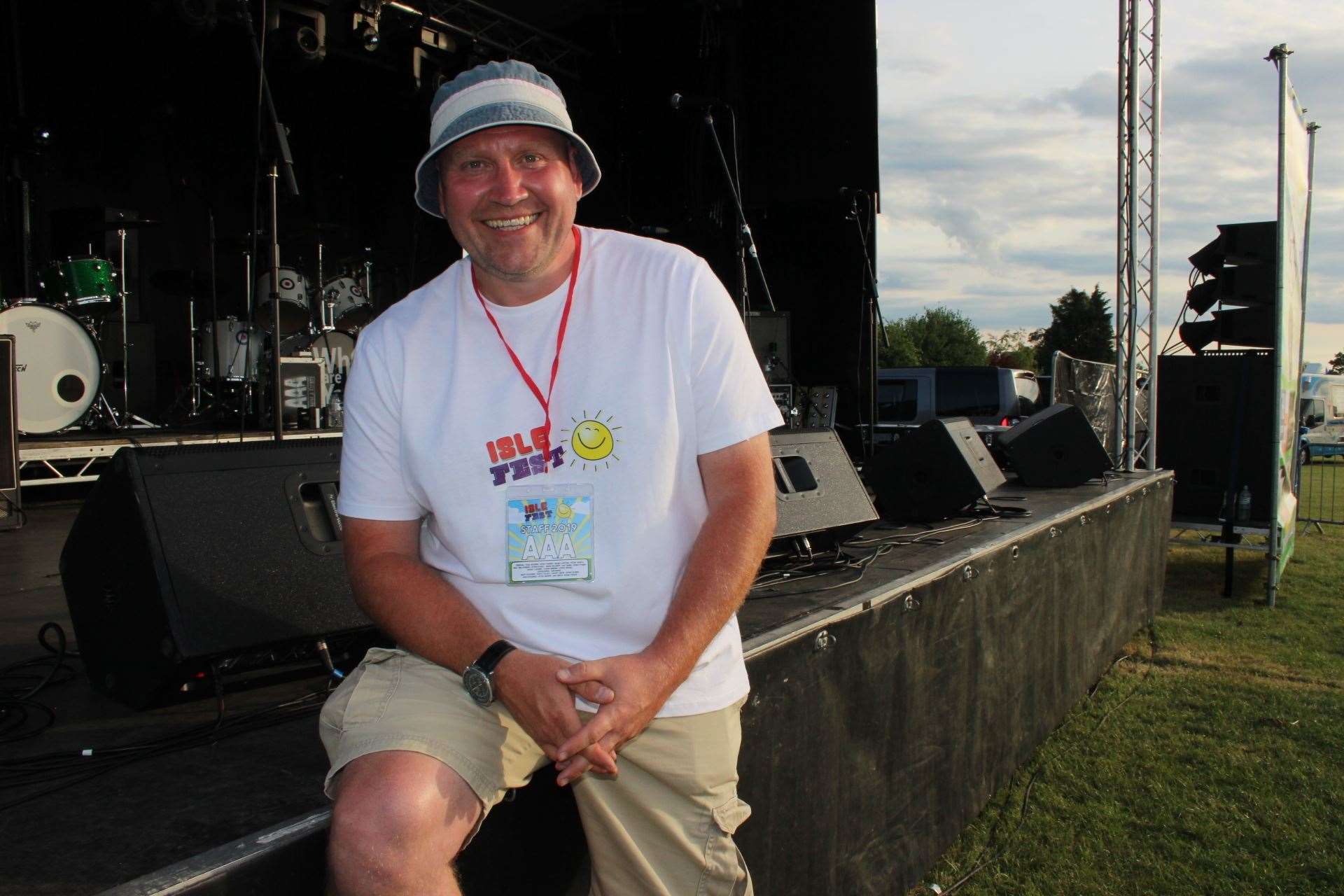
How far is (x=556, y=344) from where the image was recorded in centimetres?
150

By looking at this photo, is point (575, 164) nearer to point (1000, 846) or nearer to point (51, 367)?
point (1000, 846)

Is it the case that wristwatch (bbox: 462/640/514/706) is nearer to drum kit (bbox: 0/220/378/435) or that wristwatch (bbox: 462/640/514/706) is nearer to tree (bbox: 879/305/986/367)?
drum kit (bbox: 0/220/378/435)

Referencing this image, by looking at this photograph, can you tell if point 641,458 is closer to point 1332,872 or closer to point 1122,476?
point 1332,872

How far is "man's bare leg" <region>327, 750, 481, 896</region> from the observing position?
112 centimetres

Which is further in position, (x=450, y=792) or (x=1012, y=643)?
(x=1012, y=643)

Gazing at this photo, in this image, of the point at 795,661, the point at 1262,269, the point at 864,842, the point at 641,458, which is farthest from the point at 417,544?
the point at 1262,269

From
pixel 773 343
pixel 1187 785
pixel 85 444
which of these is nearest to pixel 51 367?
pixel 85 444

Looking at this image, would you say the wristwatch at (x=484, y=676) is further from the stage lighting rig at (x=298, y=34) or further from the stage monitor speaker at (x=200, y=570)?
Answer: the stage lighting rig at (x=298, y=34)

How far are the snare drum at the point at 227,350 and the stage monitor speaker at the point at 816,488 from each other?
6.55 meters

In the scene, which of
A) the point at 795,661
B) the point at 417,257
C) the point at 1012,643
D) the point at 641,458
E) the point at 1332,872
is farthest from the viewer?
the point at 417,257

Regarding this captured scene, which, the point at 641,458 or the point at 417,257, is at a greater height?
the point at 417,257

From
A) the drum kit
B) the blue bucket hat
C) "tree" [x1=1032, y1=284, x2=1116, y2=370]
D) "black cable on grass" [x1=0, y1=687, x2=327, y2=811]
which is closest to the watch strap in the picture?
"black cable on grass" [x1=0, y1=687, x2=327, y2=811]

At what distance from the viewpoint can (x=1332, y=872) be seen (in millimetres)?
2604

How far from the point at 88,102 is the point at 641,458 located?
1003cm
